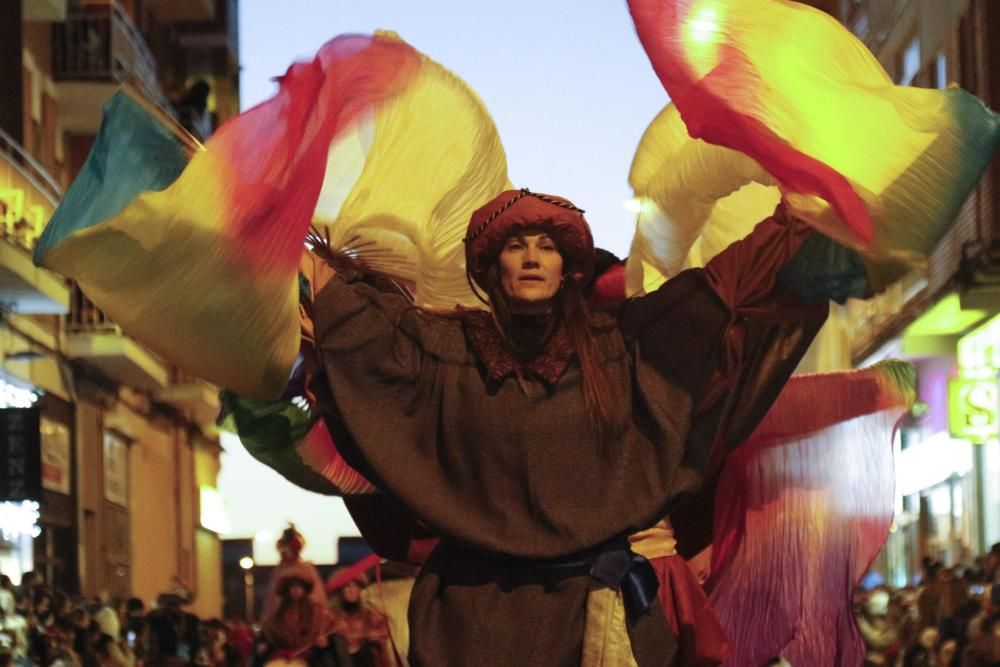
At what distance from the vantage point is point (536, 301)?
430 centimetres

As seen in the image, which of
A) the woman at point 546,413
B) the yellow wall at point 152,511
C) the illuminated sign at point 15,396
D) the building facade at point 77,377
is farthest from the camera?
the yellow wall at point 152,511

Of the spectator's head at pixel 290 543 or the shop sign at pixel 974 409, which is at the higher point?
the shop sign at pixel 974 409

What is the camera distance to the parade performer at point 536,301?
13.3 feet

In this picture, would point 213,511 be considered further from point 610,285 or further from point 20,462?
point 610,285

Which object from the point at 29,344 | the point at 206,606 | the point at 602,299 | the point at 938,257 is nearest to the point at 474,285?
the point at 602,299

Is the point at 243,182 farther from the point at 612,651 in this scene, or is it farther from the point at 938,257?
the point at 938,257

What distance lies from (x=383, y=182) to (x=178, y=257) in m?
0.81

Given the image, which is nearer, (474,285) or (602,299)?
(474,285)

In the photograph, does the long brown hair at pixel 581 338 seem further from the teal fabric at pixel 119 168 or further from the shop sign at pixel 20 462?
the shop sign at pixel 20 462

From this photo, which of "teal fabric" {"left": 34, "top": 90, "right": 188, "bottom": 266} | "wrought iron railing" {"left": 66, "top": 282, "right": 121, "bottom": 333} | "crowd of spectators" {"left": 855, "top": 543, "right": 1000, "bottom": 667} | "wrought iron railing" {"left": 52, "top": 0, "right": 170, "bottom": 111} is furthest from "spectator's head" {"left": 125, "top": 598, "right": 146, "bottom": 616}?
"teal fabric" {"left": 34, "top": 90, "right": 188, "bottom": 266}

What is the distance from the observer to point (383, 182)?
470cm

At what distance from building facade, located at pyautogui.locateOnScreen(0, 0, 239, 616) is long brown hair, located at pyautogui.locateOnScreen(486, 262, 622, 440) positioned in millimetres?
12295

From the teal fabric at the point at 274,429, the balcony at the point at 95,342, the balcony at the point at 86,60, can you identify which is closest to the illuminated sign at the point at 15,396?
the balcony at the point at 95,342

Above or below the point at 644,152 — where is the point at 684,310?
below
